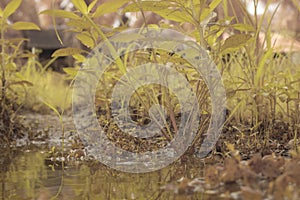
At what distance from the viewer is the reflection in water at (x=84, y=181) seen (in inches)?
44.8

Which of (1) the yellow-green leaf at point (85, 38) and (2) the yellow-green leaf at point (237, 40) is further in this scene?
(1) the yellow-green leaf at point (85, 38)

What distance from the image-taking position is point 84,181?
1.32 meters

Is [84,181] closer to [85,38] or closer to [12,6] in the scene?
[85,38]

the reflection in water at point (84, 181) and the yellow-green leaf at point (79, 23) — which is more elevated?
the yellow-green leaf at point (79, 23)

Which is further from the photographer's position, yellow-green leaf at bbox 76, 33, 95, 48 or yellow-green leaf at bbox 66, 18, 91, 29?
yellow-green leaf at bbox 76, 33, 95, 48

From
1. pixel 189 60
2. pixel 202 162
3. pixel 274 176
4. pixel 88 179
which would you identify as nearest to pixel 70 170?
pixel 88 179

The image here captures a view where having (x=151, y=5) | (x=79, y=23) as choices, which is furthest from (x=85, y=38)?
(x=151, y=5)

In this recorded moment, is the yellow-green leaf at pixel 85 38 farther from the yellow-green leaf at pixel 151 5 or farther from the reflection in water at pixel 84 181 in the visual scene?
the reflection in water at pixel 84 181

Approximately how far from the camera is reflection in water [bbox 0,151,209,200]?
1139mm

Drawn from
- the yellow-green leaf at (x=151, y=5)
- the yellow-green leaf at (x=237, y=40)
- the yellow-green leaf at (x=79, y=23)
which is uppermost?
the yellow-green leaf at (x=151, y=5)

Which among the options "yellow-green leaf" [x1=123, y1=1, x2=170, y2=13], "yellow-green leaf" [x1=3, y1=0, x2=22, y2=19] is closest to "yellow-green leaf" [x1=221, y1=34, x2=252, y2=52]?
"yellow-green leaf" [x1=123, y1=1, x2=170, y2=13]

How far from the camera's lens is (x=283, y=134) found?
1959 millimetres

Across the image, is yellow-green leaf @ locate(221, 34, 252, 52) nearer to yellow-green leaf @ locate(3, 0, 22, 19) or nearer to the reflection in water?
the reflection in water

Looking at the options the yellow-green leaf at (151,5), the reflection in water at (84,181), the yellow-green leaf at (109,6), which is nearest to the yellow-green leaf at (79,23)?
the yellow-green leaf at (109,6)
